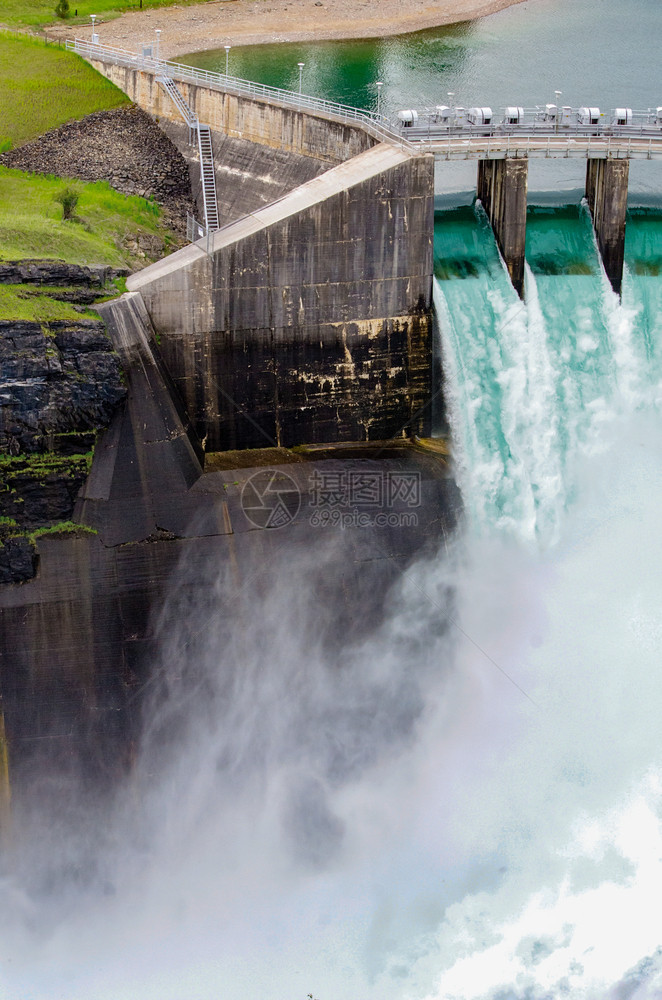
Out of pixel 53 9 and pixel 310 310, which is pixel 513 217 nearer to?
pixel 310 310

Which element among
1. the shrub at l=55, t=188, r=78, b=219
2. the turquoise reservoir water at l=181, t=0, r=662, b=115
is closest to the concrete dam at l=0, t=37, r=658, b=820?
the shrub at l=55, t=188, r=78, b=219

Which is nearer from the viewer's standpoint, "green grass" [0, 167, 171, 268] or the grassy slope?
the grassy slope

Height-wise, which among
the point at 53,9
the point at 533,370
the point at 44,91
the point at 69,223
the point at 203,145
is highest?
the point at 53,9

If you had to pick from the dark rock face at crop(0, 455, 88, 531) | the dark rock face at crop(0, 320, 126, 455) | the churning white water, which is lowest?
the churning white water

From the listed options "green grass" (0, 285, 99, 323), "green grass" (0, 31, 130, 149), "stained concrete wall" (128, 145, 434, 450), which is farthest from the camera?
"green grass" (0, 31, 130, 149)

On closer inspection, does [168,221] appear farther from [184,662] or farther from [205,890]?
[205,890]

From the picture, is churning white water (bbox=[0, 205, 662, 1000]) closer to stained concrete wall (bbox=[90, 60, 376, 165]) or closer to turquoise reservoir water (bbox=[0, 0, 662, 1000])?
turquoise reservoir water (bbox=[0, 0, 662, 1000])

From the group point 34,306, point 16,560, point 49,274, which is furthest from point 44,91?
point 16,560

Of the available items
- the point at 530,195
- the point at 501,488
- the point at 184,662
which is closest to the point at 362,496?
the point at 501,488
